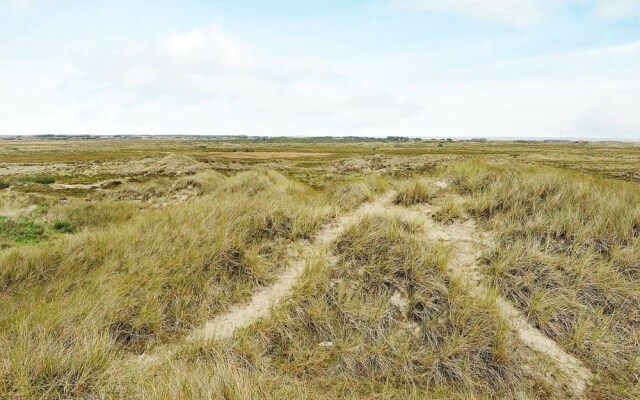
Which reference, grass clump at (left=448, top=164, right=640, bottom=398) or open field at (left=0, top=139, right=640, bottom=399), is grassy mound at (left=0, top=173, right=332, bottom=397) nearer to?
open field at (left=0, top=139, right=640, bottom=399)

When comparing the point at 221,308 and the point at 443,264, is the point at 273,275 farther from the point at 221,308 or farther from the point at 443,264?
the point at 443,264

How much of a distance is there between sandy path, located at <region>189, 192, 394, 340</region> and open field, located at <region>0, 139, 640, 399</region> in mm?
39

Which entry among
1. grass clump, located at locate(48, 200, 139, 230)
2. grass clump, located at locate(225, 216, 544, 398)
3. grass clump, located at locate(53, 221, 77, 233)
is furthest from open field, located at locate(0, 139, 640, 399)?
grass clump, located at locate(48, 200, 139, 230)

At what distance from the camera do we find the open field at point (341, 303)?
4.07m

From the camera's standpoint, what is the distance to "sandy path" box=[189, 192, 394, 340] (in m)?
5.20

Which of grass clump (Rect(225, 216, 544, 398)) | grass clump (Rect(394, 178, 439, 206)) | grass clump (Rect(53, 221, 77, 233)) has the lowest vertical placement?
grass clump (Rect(53, 221, 77, 233))

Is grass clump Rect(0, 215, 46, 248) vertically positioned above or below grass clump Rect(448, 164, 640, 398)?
below

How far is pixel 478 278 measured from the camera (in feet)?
20.6

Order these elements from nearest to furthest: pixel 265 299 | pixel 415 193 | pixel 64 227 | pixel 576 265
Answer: pixel 265 299
pixel 576 265
pixel 415 193
pixel 64 227

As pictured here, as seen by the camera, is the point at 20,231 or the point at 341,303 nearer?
the point at 341,303

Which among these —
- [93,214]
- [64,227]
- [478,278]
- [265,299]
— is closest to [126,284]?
[265,299]

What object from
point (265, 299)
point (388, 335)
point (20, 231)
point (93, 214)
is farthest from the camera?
point (93, 214)

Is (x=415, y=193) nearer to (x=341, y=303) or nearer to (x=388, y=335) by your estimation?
(x=341, y=303)

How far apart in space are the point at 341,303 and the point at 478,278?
104 inches
